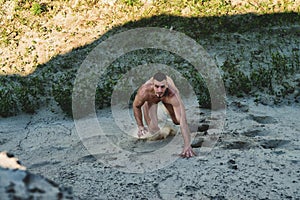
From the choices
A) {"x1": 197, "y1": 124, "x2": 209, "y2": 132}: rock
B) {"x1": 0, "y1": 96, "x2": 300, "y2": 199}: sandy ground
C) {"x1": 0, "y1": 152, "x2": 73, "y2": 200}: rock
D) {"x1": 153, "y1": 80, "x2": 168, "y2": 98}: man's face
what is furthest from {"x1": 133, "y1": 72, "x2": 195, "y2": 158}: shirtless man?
{"x1": 0, "y1": 152, "x2": 73, "y2": 200}: rock

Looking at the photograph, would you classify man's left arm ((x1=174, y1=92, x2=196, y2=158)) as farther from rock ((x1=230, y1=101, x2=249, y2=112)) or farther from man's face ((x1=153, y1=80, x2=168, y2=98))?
rock ((x1=230, y1=101, x2=249, y2=112))

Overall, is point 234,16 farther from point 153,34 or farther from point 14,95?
point 14,95

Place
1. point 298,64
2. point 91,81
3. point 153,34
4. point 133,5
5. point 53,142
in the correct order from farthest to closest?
1. point 133,5
2. point 153,34
3. point 91,81
4. point 298,64
5. point 53,142

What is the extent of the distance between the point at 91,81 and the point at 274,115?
4383mm

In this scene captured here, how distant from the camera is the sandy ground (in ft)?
15.0

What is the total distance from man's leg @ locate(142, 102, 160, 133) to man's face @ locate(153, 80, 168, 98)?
0.76 meters

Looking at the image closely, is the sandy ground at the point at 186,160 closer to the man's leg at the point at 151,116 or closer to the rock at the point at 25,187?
the man's leg at the point at 151,116

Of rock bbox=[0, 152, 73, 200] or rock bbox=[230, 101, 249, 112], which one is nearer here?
rock bbox=[0, 152, 73, 200]

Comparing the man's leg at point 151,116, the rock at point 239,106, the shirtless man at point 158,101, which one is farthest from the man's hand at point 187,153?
the rock at point 239,106

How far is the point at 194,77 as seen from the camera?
9070 mm

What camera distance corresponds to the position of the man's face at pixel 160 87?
570cm

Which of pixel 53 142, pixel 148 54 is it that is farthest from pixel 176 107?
pixel 148 54

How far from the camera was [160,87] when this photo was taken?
5707 millimetres

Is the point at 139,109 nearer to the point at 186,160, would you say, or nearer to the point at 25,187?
the point at 186,160
